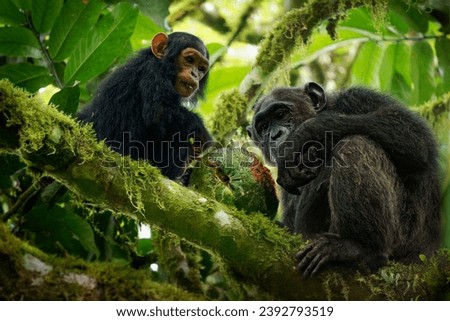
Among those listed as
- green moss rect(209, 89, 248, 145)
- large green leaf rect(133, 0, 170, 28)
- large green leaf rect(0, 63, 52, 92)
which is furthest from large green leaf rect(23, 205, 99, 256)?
large green leaf rect(133, 0, 170, 28)

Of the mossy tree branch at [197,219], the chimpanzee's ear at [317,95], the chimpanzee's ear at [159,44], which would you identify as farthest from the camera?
the chimpanzee's ear at [159,44]

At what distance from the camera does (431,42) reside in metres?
6.11

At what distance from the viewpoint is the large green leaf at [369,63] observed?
5.92 meters

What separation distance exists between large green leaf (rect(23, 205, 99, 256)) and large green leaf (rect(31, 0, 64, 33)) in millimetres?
1284

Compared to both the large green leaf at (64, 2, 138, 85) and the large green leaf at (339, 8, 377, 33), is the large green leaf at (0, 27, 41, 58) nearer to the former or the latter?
the large green leaf at (64, 2, 138, 85)

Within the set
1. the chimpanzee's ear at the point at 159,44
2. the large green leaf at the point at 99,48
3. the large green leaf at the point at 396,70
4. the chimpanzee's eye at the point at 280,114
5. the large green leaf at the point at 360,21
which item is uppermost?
the large green leaf at the point at 99,48

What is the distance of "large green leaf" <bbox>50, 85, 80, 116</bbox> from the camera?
12.8 feet

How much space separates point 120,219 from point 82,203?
41.2 inches

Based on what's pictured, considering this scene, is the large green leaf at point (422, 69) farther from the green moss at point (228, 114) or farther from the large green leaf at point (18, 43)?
the large green leaf at point (18, 43)

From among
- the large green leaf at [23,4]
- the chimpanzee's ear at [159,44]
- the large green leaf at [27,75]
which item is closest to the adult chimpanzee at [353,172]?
the chimpanzee's ear at [159,44]

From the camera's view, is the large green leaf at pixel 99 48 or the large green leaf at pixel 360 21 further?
the large green leaf at pixel 360 21

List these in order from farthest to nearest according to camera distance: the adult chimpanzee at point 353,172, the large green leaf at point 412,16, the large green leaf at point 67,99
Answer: the large green leaf at point 412,16, the large green leaf at point 67,99, the adult chimpanzee at point 353,172

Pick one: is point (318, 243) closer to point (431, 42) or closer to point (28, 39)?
point (28, 39)

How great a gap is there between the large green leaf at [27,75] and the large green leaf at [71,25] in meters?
0.19
